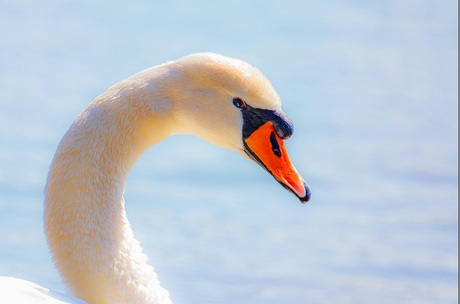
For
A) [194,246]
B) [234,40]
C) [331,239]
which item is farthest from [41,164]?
[234,40]

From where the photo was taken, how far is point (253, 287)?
7.70 m

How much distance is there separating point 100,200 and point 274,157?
735 millimetres

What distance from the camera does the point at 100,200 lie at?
4.55 m

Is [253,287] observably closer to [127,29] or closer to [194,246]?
[194,246]

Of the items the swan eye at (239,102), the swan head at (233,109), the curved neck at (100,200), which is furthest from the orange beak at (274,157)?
the curved neck at (100,200)

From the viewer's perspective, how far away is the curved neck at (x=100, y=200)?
4.50 metres

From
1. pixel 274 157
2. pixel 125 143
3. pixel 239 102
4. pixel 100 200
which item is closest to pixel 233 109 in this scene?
pixel 239 102

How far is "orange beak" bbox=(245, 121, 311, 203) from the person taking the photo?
476 centimetres

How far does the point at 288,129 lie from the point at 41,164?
4695 mm

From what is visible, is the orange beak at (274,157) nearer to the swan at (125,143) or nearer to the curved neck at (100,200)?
the swan at (125,143)

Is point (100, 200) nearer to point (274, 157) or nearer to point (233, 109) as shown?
point (233, 109)

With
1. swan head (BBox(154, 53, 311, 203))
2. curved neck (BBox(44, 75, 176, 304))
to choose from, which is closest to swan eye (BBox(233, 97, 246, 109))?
swan head (BBox(154, 53, 311, 203))

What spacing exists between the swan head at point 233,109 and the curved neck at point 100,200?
0.41 feet

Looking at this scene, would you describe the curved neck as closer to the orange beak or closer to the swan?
the swan
